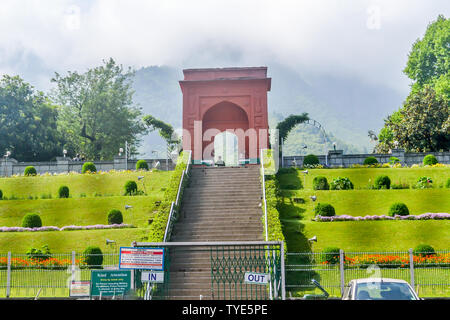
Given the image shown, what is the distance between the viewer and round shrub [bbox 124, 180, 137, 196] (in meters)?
29.0

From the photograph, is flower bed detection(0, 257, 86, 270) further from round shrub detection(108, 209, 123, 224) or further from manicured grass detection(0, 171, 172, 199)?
manicured grass detection(0, 171, 172, 199)

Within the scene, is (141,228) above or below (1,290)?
above

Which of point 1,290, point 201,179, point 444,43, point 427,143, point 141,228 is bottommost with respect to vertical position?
point 1,290

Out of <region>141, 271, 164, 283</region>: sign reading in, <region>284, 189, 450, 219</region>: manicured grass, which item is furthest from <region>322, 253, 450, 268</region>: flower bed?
<region>141, 271, 164, 283</region>: sign reading in

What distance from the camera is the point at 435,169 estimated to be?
30953 mm

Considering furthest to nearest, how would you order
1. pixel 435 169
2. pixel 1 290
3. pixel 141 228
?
pixel 435 169, pixel 141 228, pixel 1 290

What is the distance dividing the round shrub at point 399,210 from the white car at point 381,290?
14.3 metres

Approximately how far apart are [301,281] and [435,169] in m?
16.6

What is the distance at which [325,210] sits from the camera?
930 inches

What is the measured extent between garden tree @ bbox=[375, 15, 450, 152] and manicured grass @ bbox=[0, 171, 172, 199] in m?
22.2

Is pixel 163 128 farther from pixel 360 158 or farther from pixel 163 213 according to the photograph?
pixel 163 213

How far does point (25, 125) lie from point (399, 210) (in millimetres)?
33883
